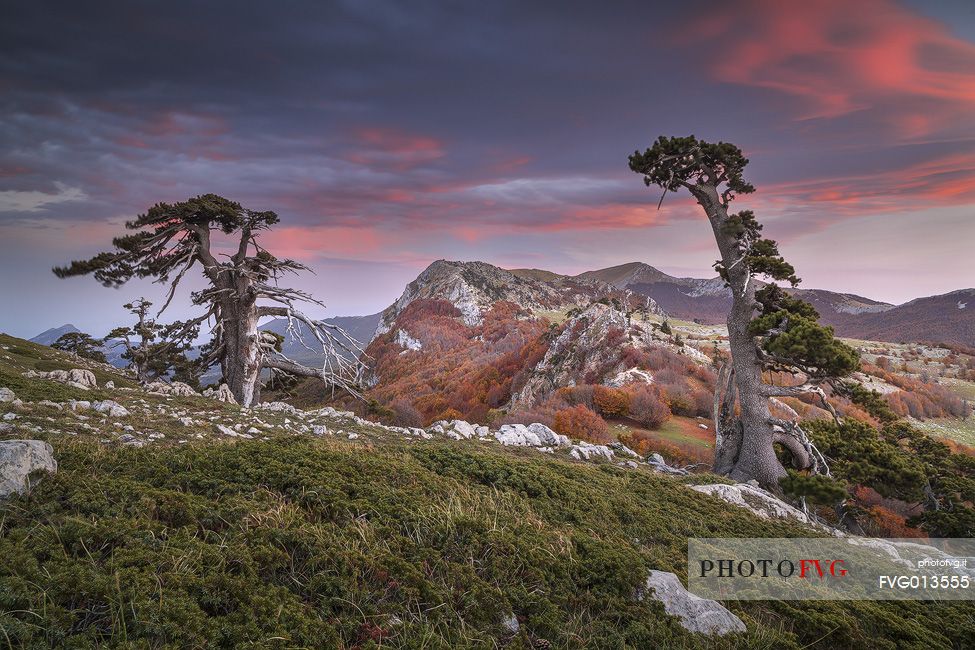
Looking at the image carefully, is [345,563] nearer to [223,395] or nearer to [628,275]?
[223,395]

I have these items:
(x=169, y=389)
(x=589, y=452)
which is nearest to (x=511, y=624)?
(x=589, y=452)

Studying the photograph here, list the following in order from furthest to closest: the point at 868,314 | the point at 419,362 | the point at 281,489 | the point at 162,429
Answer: the point at 868,314, the point at 419,362, the point at 162,429, the point at 281,489

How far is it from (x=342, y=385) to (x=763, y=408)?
45.7 ft

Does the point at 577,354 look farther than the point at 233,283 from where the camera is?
Yes

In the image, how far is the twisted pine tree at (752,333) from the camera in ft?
35.6

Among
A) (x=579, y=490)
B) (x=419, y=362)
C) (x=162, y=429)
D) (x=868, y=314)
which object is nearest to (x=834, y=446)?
(x=579, y=490)

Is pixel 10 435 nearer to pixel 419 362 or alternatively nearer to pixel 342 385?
pixel 342 385

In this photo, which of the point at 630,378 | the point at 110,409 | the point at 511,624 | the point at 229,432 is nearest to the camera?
the point at 511,624

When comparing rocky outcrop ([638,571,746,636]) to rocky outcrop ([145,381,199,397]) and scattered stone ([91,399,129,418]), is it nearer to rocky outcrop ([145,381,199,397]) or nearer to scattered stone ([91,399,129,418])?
scattered stone ([91,399,129,418])

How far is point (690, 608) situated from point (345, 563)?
318cm

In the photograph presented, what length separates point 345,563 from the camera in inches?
125

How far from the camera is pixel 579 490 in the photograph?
636 centimetres

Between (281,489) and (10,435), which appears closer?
(281,489)

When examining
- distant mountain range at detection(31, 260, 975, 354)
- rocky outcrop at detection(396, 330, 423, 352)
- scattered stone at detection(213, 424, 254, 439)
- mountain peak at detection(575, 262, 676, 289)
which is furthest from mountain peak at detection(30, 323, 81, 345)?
mountain peak at detection(575, 262, 676, 289)
